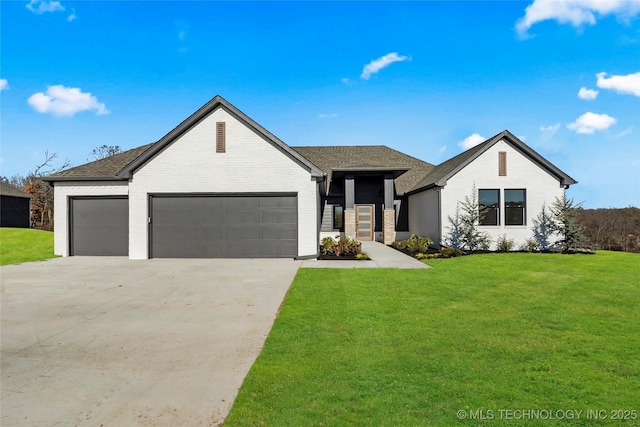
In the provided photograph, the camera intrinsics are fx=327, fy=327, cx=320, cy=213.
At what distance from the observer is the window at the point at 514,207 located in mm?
17172

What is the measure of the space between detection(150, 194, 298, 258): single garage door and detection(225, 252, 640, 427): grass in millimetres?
6262

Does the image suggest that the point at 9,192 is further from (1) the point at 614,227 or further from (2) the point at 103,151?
(1) the point at 614,227

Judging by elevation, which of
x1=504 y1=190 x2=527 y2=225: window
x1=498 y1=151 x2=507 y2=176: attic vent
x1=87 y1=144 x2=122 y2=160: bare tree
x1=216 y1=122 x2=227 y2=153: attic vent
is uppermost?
x1=87 y1=144 x2=122 y2=160: bare tree

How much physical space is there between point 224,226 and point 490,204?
13582 millimetres

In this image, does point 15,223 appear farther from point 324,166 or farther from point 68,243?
point 324,166

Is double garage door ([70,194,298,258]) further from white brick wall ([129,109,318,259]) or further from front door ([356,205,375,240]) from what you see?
front door ([356,205,375,240])

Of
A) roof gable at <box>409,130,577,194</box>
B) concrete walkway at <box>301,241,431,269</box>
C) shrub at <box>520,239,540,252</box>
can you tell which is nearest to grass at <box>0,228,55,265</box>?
concrete walkway at <box>301,241,431,269</box>

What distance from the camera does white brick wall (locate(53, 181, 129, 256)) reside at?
609 inches

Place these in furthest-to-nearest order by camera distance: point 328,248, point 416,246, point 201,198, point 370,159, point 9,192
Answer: point 9,192
point 370,159
point 416,246
point 328,248
point 201,198

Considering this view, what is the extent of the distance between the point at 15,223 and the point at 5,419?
3731cm

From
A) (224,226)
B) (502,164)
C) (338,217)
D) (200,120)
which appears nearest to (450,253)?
(502,164)

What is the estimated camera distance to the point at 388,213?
2138cm

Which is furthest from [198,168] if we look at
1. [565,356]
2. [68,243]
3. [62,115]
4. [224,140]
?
[62,115]

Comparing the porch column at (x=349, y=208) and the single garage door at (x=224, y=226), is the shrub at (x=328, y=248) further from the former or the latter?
the porch column at (x=349, y=208)
